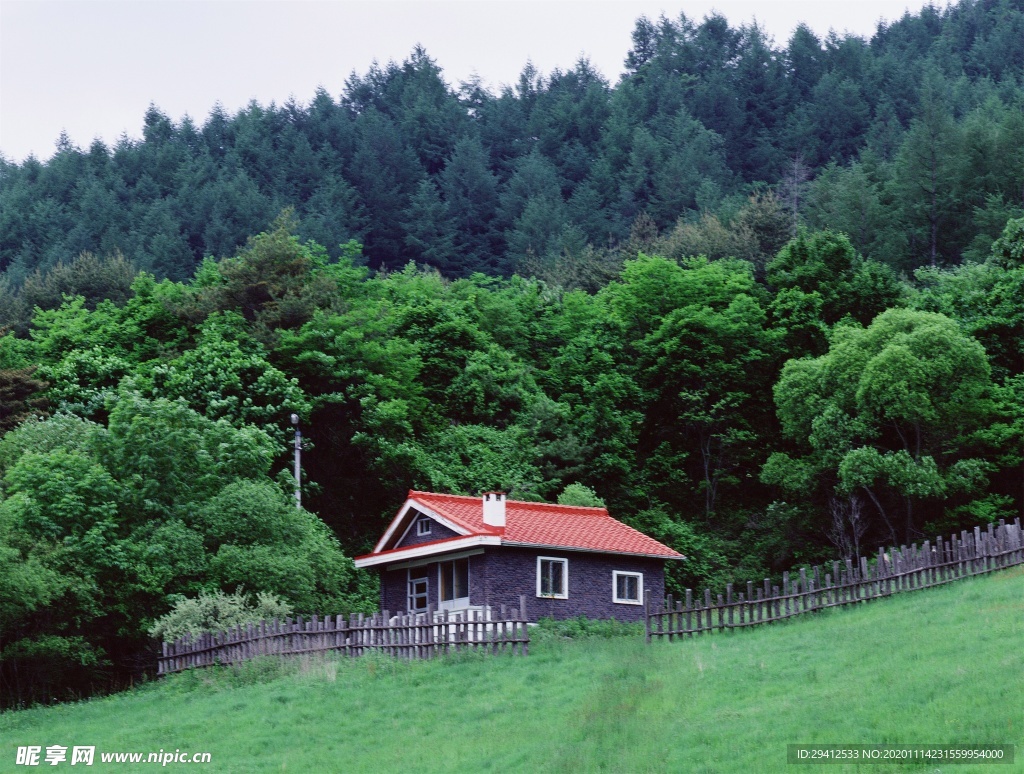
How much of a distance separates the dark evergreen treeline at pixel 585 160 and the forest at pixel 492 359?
0.42m

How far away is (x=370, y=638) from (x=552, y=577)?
27.5 feet

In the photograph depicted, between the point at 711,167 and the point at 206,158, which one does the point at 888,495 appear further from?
the point at 206,158

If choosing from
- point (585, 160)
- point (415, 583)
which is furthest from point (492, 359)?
point (585, 160)

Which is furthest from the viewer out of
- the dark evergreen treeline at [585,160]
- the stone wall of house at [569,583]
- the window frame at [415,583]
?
the dark evergreen treeline at [585,160]

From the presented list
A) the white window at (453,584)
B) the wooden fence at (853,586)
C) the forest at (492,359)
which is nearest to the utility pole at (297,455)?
the forest at (492,359)

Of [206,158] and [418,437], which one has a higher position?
[206,158]

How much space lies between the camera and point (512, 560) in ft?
127

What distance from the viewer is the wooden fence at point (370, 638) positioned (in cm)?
3150

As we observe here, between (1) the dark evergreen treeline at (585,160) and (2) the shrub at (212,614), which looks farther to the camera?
(1) the dark evergreen treeline at (585,160)

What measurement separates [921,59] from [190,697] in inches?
4251

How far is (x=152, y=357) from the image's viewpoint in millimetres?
57281

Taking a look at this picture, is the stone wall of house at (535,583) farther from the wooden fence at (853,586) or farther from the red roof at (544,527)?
the wooden fence at (853,586)

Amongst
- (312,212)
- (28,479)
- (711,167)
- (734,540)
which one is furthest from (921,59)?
(28,479)

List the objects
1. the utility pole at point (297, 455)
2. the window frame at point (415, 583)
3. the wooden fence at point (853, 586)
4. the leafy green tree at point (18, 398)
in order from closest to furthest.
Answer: the wooden fence at point (853, 586) < the window frame at point (415, 583) < the utility pole at point (297, 455) < the leafy green tree at point (18, 398)
